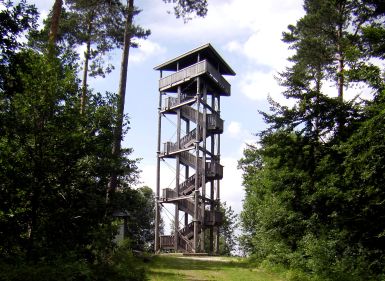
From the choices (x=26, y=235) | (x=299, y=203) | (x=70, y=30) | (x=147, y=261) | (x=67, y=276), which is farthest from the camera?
(x=70, y=30)

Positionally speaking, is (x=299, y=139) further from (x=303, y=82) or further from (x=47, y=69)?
(x=47, y=69)

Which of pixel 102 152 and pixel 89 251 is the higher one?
pixel 102 152

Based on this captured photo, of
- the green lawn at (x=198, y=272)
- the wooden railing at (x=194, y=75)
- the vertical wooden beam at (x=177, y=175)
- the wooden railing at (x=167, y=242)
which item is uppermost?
the wooden railing at (x=194, y=75)

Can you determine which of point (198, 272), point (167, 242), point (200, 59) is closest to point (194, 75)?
point (200, 59)

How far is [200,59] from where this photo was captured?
92.0ft

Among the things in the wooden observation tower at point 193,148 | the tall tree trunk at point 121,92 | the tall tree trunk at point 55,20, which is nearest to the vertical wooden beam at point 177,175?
the wooden observation tower at point 193,148

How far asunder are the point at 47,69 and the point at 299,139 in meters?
8.61

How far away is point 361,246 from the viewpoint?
1245 centimetres

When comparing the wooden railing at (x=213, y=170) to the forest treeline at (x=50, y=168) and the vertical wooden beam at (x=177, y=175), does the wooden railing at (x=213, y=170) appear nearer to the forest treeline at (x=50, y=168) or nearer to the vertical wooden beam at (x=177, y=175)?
the vertical wooden beam at (x=177, y=175)

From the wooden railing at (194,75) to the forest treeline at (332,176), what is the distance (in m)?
8.96

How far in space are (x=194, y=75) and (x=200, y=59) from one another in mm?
2088

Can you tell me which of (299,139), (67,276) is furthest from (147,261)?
(67,276)

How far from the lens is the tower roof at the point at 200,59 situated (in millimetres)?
26969

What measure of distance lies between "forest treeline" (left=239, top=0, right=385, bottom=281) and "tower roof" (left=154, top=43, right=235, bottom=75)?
953 centimetres
